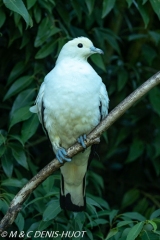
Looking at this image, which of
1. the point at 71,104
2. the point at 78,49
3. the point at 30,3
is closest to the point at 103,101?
the point at 71,104

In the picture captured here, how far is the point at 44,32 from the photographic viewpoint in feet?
13.6

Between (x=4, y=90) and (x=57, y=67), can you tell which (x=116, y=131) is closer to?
(x=4, y=90)

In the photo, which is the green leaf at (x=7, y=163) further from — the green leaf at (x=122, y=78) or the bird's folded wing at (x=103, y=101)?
the green leaf at (x=122, y=78)

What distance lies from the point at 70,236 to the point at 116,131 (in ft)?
5.47

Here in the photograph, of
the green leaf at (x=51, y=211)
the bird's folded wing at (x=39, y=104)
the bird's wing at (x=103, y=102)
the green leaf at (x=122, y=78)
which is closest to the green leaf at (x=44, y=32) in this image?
the bird's folded wing at (x=39, y=104)

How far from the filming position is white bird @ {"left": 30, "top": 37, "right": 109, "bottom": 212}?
363 cm

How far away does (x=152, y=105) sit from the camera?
185 inches

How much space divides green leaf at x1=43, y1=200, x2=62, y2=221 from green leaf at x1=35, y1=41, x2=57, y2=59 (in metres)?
1.04

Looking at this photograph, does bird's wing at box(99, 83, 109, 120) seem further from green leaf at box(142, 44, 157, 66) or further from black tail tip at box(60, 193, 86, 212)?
green leaf at box(142, 44, 157, 66)

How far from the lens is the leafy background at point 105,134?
374cm

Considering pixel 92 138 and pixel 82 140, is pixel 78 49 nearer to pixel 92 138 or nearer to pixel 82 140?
pixel 82 140

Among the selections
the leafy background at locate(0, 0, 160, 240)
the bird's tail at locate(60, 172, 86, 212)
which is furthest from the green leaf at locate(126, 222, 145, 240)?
the bird's tail at locate(60, 172, 86, 212)

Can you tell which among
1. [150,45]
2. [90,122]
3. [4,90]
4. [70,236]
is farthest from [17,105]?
[150,45]

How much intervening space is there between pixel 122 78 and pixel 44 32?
922 mm
